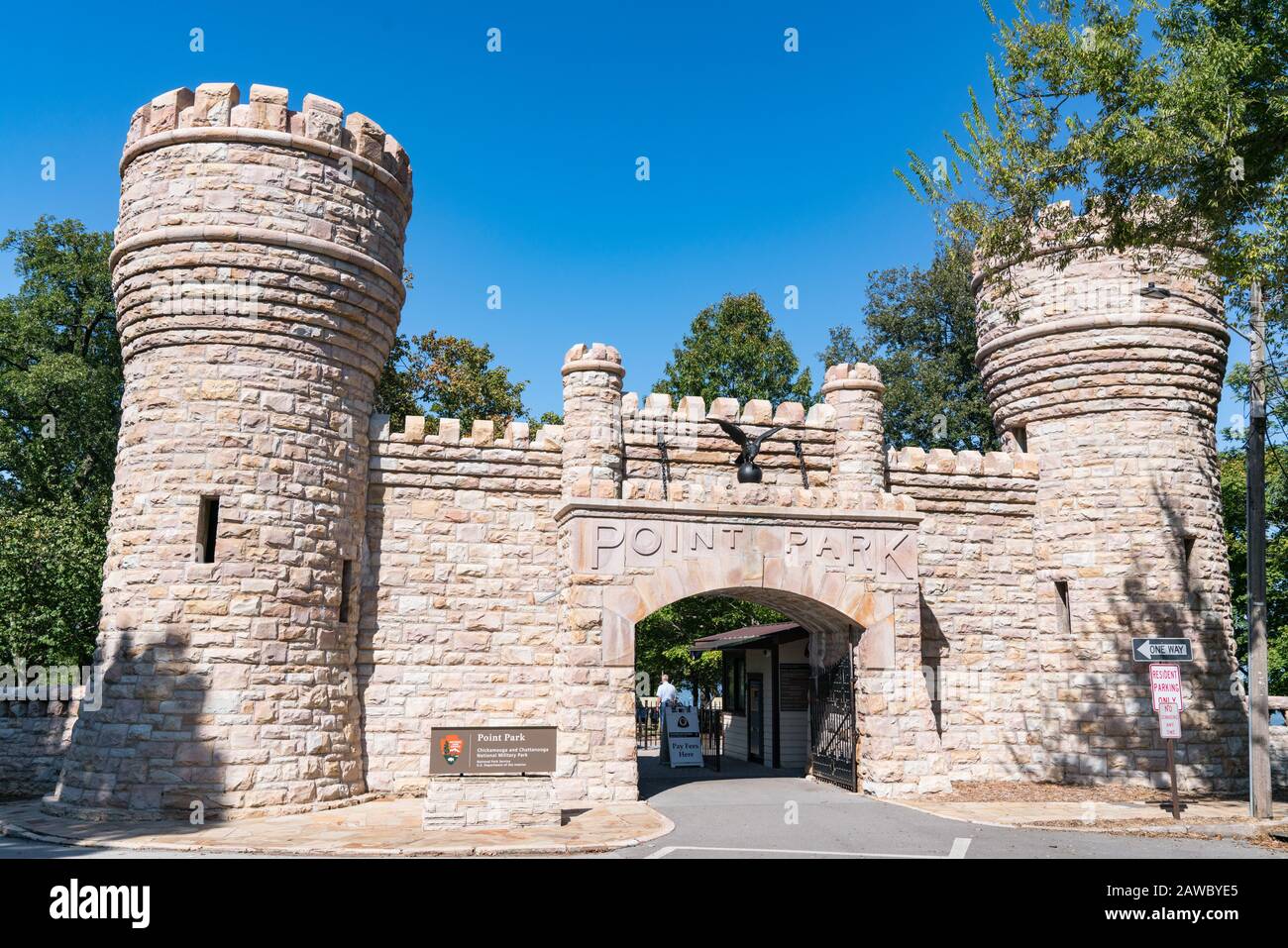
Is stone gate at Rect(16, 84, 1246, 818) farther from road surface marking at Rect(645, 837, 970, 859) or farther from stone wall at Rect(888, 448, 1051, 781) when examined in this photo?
road surface marking at Rect(645, 837, 970, 859)

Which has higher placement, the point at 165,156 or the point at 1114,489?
the point at 165,156

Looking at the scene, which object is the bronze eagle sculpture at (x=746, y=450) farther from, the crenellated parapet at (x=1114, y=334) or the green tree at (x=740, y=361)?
the green tree at (x=740, y=361)

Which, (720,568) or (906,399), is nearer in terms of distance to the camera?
(720,568)

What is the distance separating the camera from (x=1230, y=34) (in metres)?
12.4

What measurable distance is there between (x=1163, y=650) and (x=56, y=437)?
2416 centimetres

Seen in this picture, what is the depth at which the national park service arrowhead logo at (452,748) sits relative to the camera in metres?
11.7

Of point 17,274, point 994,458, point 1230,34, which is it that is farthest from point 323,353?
point 17,274

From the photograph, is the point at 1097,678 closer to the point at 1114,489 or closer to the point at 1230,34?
the point at 1114,489

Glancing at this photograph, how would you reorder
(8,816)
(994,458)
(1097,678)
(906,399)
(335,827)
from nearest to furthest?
(335,827) → (8,816) → (1097,678) → (994,458) → (906,399)

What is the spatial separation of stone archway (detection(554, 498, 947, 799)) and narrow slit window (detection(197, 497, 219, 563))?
489cm

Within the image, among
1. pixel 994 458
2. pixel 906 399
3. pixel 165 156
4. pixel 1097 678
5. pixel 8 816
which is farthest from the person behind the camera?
pixel 906 399

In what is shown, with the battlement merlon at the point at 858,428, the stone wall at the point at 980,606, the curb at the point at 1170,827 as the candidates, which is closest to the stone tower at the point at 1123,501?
the stone wall at the point at 980,606

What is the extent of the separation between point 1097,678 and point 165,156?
16520mm

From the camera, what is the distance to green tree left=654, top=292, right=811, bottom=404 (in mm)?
31656
